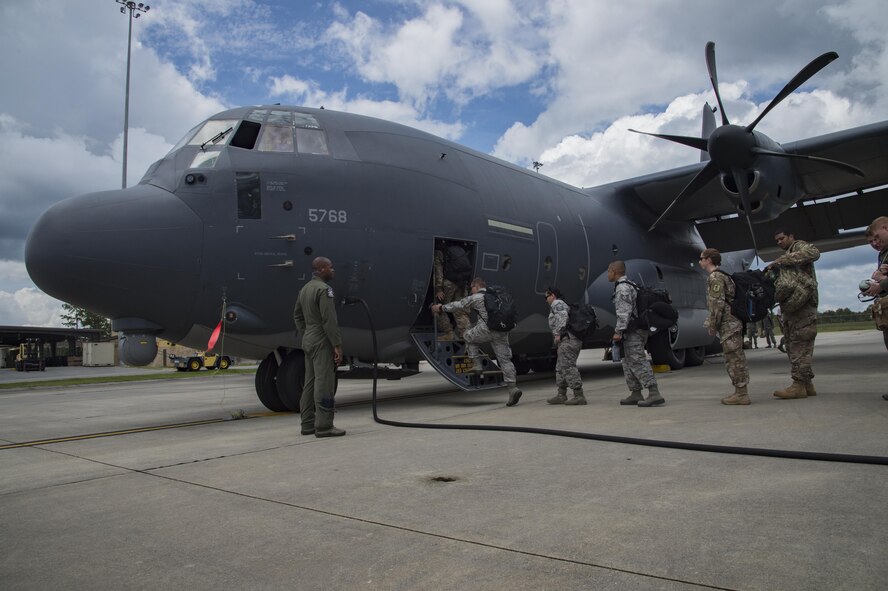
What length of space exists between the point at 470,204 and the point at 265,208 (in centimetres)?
330

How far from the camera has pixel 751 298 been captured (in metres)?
6.59

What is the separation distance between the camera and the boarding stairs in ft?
27.7

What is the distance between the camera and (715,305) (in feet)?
21.7

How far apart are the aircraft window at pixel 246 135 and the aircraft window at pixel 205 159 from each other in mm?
292

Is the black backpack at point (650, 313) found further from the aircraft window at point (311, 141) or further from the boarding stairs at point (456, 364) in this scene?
the aircraft window at point (311, 141)

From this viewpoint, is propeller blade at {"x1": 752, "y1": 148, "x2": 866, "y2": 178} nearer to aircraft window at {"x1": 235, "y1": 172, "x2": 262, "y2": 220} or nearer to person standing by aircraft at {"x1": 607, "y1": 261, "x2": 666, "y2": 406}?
person standing by aircraft at {"x1": 607, "y1": 261, "x2": 666, "y2": 406}

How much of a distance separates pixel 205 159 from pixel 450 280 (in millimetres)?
3835

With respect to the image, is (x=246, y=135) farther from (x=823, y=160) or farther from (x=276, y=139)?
(x=823, y=160)

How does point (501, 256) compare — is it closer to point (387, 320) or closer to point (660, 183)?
point (387, 320)

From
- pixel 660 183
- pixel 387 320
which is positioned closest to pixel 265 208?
pixel 387 320

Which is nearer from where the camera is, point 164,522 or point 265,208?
point 164,522

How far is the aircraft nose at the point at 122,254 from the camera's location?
646 cm

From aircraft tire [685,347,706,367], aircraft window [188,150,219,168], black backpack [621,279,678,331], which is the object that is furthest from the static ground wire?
aircraft tire [685,347,706,367]

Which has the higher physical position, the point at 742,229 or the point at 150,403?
the point at 742,229
